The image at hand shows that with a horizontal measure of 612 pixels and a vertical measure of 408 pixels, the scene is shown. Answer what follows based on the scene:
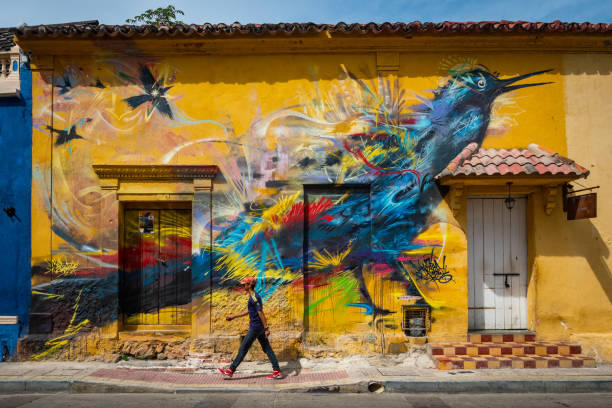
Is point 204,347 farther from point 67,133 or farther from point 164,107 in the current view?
point 67,133

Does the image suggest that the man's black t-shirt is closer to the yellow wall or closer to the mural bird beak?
the yellow wall

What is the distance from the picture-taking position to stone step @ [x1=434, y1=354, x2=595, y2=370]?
6.94 m

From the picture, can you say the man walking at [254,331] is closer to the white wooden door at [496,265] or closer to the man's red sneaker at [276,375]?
the man's red sneaker at [276,375]

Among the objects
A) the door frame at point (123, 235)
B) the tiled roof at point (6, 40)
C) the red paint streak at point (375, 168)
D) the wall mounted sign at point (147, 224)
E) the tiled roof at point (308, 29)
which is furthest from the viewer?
the tiled roof at point (6, 40)

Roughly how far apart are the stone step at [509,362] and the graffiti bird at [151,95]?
6418 millimetres

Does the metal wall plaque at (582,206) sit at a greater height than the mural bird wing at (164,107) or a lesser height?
lesser

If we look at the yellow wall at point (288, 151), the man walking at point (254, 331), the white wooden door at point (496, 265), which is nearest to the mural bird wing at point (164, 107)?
the yellow wall at point (288, 151)

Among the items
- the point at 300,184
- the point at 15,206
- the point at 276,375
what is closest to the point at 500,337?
the point at 276,375

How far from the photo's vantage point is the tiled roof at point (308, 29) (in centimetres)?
745

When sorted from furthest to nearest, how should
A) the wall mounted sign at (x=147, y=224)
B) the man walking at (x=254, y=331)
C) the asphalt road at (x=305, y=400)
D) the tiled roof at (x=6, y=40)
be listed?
1. the tiled roof at (x=6, y=40)
2. the wall mounted sign at (x=147, y=224)
3. the man walking at (x=254, y=331)
4. the asphalt road at (x=305, y=400)

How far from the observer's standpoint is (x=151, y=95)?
7.87 metres

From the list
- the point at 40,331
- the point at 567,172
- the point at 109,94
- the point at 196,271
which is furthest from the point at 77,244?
the point at 567,172

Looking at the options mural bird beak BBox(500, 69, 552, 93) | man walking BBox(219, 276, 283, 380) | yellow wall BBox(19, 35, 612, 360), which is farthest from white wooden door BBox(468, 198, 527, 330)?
man walking BBox(219, 276, 283, 380)

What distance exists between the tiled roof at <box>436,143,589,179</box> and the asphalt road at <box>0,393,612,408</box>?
11.0ft
